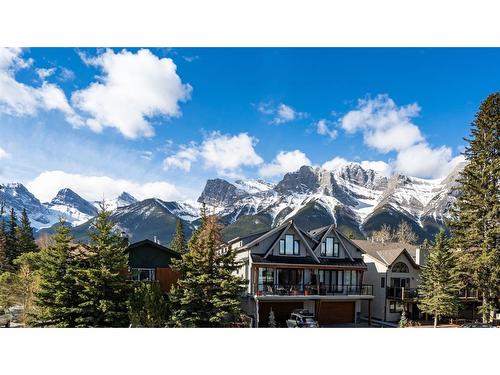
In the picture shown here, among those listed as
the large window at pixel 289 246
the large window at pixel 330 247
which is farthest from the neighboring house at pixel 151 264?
the large window at pixel 330 247

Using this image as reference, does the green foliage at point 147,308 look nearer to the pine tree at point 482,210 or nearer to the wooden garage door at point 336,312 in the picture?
the wooden garage door at point 336,312

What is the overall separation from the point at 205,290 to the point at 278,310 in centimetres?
608

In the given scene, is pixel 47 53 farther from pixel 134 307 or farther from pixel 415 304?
pixel 415 304

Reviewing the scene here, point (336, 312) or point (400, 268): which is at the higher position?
point (400, 268)

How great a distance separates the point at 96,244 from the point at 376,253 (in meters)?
18.6

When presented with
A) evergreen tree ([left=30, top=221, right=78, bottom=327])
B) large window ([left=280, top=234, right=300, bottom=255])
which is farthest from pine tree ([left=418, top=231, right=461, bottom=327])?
evergreen tree ([left=30, top=221, right=78, bottom=327])

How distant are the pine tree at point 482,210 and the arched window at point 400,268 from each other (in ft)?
16.4

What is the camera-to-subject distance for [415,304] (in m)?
23.1

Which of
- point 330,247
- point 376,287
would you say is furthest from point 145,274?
point 376,287

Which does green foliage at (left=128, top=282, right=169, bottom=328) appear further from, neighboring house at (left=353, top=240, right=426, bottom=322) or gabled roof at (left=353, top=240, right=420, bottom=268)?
gabled roof at (left=353, top=240, right=420, bottom=268)

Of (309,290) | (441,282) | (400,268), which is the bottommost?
(309,290)

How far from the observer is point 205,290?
14.7m

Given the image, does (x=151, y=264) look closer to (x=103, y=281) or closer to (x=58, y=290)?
(x=103, y=281)

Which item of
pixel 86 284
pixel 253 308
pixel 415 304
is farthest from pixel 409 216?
pixel 86 284
